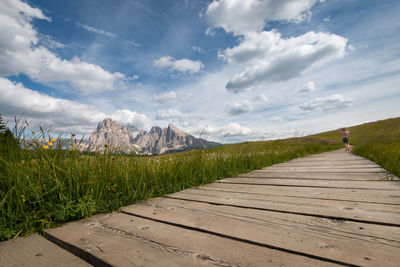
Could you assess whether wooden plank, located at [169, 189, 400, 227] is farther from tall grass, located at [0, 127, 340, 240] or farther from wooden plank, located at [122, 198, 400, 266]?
tall grass, located at [0, 127, 340, 240]

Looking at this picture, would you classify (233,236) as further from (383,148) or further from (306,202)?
(383,148)

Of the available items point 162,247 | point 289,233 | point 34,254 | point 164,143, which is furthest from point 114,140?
point 289,233

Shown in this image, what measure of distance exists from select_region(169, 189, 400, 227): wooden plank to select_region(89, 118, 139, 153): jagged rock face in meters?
1.03

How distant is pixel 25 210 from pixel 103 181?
0.64 metres

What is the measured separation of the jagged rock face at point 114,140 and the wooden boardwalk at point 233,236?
84 centimetres

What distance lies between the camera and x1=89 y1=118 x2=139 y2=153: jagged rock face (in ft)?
8.01

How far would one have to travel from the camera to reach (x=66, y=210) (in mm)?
1752

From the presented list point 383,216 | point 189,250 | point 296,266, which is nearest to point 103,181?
point 189,250

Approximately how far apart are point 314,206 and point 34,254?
2.12 meters

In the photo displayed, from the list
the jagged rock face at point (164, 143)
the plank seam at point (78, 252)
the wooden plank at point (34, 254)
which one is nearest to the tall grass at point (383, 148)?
the jagged rock face at point (164, 143)

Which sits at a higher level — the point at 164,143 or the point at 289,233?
the point at 164,143

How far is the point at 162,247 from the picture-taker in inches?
47.7

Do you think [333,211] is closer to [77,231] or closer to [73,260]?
[73,260]

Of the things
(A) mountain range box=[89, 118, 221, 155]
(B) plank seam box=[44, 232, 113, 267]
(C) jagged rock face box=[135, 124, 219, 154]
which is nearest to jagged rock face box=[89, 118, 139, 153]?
(A) mountain range box=[89, 118, 221, 155]
